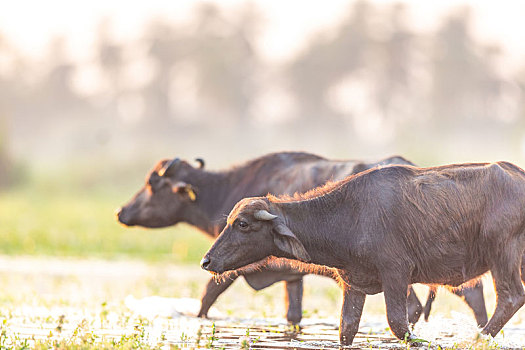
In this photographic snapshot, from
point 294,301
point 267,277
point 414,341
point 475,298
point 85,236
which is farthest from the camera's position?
point 85,236

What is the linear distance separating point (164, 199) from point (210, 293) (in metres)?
2.25

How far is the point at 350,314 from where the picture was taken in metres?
9.65

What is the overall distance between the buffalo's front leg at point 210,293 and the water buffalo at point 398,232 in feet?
8.06

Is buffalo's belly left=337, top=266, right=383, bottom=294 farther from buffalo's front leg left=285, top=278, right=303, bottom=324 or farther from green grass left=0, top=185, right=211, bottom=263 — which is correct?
green grass left=0, top=185, right=211, bottom=263

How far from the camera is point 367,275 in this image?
30.4 ft

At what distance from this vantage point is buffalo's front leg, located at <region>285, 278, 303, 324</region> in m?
11.7

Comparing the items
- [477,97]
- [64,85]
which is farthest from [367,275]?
[64,85]

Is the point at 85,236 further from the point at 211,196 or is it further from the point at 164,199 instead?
the point at 211,196

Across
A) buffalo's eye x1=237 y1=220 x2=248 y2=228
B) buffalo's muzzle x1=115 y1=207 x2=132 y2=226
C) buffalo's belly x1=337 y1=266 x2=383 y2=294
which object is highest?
buffalo's muzzle x1=115 y1=207 x2=132 y2=226

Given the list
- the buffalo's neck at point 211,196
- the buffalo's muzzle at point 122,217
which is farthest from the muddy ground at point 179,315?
the buffalo's neck at point 211,196

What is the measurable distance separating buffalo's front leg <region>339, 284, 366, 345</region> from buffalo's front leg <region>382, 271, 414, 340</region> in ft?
1.89

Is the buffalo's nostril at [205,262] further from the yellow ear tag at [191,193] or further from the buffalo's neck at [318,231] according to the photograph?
the yellow ear tag at [191,193]

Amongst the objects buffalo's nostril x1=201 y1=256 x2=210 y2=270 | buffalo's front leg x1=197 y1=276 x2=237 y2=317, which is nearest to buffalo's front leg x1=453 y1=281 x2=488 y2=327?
buffalo's front leg x1=197 y1=276 x2=237 y2=317

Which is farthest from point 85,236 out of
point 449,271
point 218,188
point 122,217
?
point 449,271
